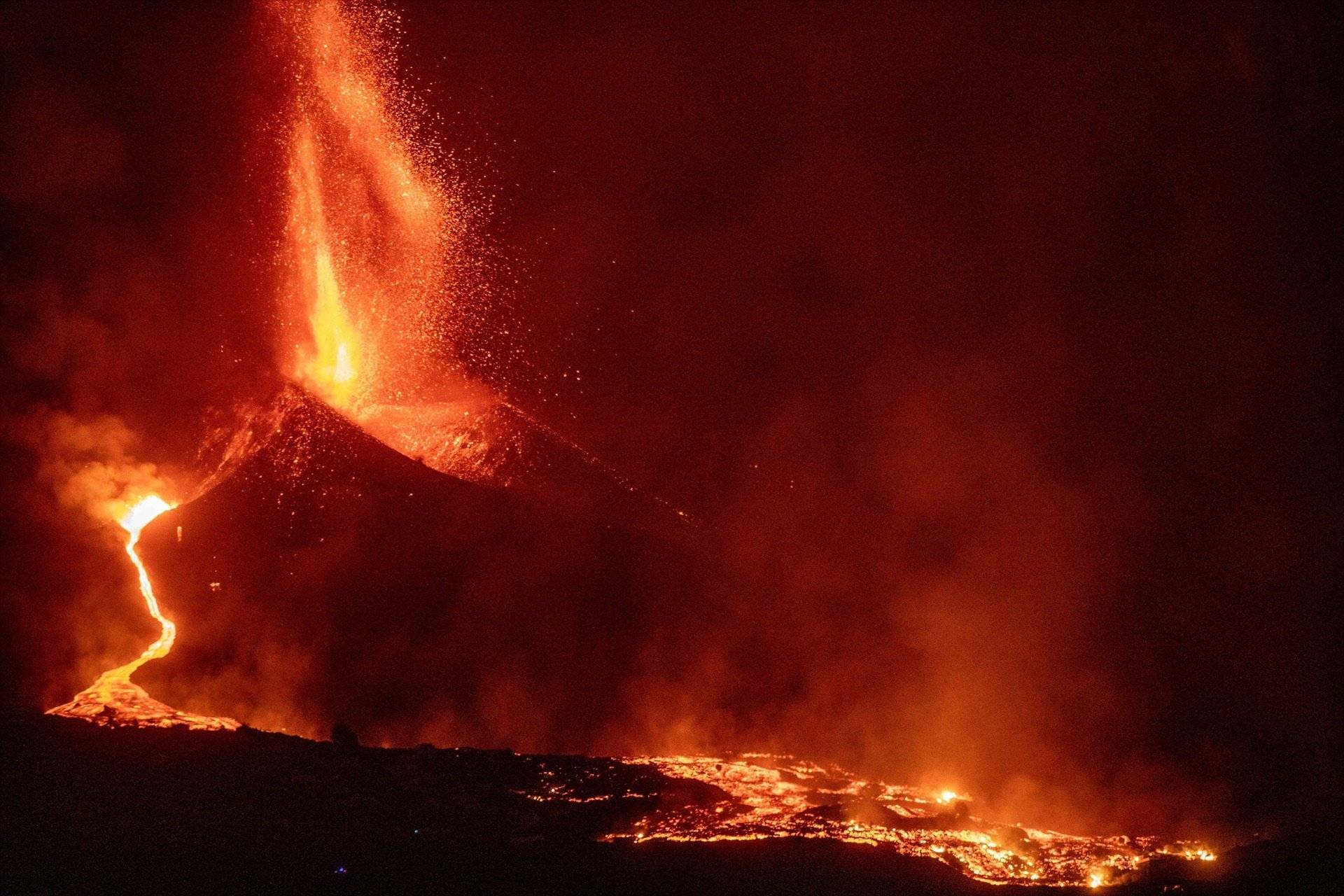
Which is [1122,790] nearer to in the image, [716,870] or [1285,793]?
[1285,793]

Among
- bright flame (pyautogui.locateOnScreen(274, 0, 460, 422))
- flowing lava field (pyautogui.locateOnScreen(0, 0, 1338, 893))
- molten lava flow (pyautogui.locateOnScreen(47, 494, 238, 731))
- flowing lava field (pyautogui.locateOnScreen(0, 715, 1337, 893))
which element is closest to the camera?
flowing lava field (pyautogui.locateOnScreen(0, 715, 1337, 893))

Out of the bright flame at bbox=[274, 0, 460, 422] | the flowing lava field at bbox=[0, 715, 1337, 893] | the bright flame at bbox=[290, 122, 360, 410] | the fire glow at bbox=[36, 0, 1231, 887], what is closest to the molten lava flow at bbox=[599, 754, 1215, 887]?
the flowing lava field at bbox=[0, 715, 1337, 893]

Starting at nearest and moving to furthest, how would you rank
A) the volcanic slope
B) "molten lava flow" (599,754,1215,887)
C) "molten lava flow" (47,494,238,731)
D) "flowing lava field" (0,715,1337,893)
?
1. "flowing lava field" (0,715,1337,893)
2. "molten lava flow" (599,754,1215,887)
3. "molten lava flow" (47,494,238,731)
4. the volcanic slope

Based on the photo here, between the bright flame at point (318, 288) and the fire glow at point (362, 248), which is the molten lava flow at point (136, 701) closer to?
the fire glow at point (362, 248)

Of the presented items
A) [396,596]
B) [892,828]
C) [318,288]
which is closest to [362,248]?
[318,288]

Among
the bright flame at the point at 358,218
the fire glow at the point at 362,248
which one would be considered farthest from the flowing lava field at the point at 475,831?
the bright flame at the point at 358,218

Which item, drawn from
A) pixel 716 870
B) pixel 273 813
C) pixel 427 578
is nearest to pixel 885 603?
pixel 427 578

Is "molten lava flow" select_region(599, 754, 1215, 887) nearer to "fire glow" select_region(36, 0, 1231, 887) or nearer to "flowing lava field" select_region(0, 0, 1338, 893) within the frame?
"flowing lava field" select_region(0, 0, 1338, 893)
